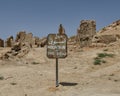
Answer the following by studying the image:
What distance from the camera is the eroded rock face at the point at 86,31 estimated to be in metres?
27.9

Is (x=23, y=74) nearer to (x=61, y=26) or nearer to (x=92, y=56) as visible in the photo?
(x=92, y=56)

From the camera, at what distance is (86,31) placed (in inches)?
1117

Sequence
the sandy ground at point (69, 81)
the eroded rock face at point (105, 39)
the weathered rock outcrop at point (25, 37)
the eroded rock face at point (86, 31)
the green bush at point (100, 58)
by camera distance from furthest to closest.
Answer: the weathered rock outcrop at point (25, 37) < the eroded rock face at point (86, 31) < the eroded rock face at point (105, 39) < the green bush at point (100, 58) < the sandy ground at point (69, 81)

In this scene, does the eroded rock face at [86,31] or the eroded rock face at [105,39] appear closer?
the eroded rock face at [105,39]

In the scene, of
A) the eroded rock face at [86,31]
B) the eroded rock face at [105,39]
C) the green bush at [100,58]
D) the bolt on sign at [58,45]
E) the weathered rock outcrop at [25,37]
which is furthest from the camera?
the weathered rock outcrop at [25,37]

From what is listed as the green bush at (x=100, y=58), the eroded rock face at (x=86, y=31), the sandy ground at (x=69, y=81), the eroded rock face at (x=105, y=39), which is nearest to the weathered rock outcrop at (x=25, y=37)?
the eroded rock face at (x=86, y=31)

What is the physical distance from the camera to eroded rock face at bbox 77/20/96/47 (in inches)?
1100

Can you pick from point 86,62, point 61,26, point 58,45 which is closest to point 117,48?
point 86,62

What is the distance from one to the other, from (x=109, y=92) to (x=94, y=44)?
15.3m

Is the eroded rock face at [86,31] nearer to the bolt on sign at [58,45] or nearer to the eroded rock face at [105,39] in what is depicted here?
the eroded rock face at [105,39]

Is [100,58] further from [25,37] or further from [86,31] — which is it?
[25,37]

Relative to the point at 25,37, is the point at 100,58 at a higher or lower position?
lower

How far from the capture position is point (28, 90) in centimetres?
1074

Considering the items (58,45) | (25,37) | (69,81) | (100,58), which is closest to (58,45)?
(58,45)
